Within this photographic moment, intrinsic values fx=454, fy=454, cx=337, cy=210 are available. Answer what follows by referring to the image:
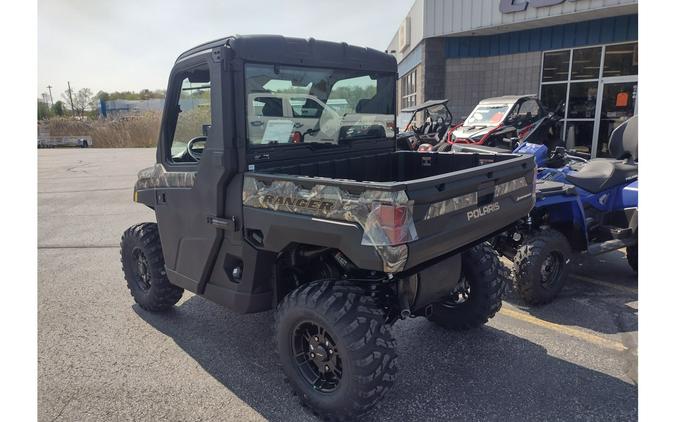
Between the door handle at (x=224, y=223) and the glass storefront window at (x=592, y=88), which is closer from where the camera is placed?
the door handle at (x=224, y=223)

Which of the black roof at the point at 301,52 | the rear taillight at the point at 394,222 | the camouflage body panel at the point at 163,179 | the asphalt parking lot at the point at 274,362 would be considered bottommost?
the asphalt parking lot at the point at 274,362

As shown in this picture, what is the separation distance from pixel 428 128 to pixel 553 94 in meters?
4.67

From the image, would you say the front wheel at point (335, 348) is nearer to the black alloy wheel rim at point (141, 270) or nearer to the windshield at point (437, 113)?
the black alloy wheel rim at point (141, 270)

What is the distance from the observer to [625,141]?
5.80 meters

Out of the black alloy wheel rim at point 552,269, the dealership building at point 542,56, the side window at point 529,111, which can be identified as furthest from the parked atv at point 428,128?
the black alloy wheel rim at point 552,269

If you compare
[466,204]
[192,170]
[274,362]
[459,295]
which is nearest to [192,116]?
[192,170]

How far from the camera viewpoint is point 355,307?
2.70 meters

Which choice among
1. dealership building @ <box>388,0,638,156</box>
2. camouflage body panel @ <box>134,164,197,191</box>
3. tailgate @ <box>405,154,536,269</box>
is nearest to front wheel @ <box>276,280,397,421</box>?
tailgate @ <box>405,154,536,269</box>

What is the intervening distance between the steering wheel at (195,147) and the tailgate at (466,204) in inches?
75.8

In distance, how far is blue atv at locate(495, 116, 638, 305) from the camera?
428cm

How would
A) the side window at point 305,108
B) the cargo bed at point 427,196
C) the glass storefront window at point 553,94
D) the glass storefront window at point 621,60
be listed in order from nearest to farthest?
the cargo bed at point 427,196
the side window at point 305,108
the glass storefront window at point 621,60
the glass storefront window at point 553,94

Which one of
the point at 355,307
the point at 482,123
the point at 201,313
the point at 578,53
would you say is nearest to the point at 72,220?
the point at 201,313

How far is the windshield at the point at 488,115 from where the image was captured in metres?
10.2

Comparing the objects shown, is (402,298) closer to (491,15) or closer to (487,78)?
(491,15)
